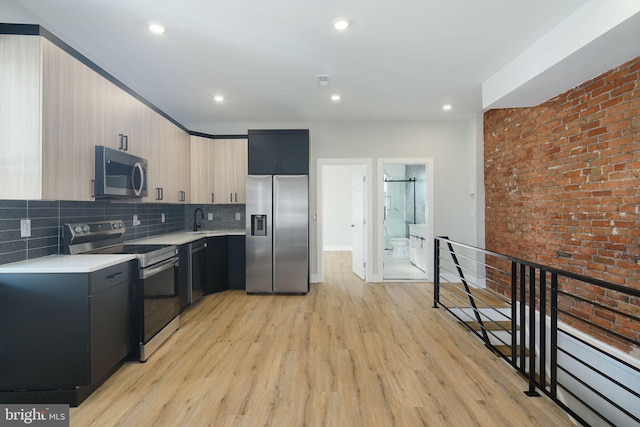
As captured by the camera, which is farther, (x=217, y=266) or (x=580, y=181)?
(x=217, y=266)

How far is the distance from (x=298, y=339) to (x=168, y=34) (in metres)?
2.92

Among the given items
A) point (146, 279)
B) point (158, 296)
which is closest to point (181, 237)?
point (158, 296)

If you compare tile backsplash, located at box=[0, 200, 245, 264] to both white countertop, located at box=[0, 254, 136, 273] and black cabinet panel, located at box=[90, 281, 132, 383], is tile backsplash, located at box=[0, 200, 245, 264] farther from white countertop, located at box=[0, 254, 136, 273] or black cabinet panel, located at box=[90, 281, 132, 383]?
black cabinet panel, located at box=[90, 281, 132, 383]

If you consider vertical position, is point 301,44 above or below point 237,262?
above

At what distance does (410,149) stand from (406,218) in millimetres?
1486

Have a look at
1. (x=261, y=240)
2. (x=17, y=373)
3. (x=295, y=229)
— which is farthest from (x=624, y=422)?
(x=17, y=373)

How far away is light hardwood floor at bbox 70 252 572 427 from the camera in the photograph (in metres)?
1.98

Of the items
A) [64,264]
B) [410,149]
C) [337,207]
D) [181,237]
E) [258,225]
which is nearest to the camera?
[64,264]

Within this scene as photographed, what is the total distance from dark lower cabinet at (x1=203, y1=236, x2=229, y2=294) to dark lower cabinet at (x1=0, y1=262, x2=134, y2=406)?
7.53 ft

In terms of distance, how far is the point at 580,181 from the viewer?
311 centimetres

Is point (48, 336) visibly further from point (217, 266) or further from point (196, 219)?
point (196, 219)

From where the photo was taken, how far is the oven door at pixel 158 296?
2650 mm

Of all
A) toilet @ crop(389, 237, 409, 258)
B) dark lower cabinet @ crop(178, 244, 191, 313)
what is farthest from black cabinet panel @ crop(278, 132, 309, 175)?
toilet @ crop(389, 237, 409, 258)

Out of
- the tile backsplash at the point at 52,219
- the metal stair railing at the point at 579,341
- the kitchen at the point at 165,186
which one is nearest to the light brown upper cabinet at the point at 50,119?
the kitchen at the point at 165,186
